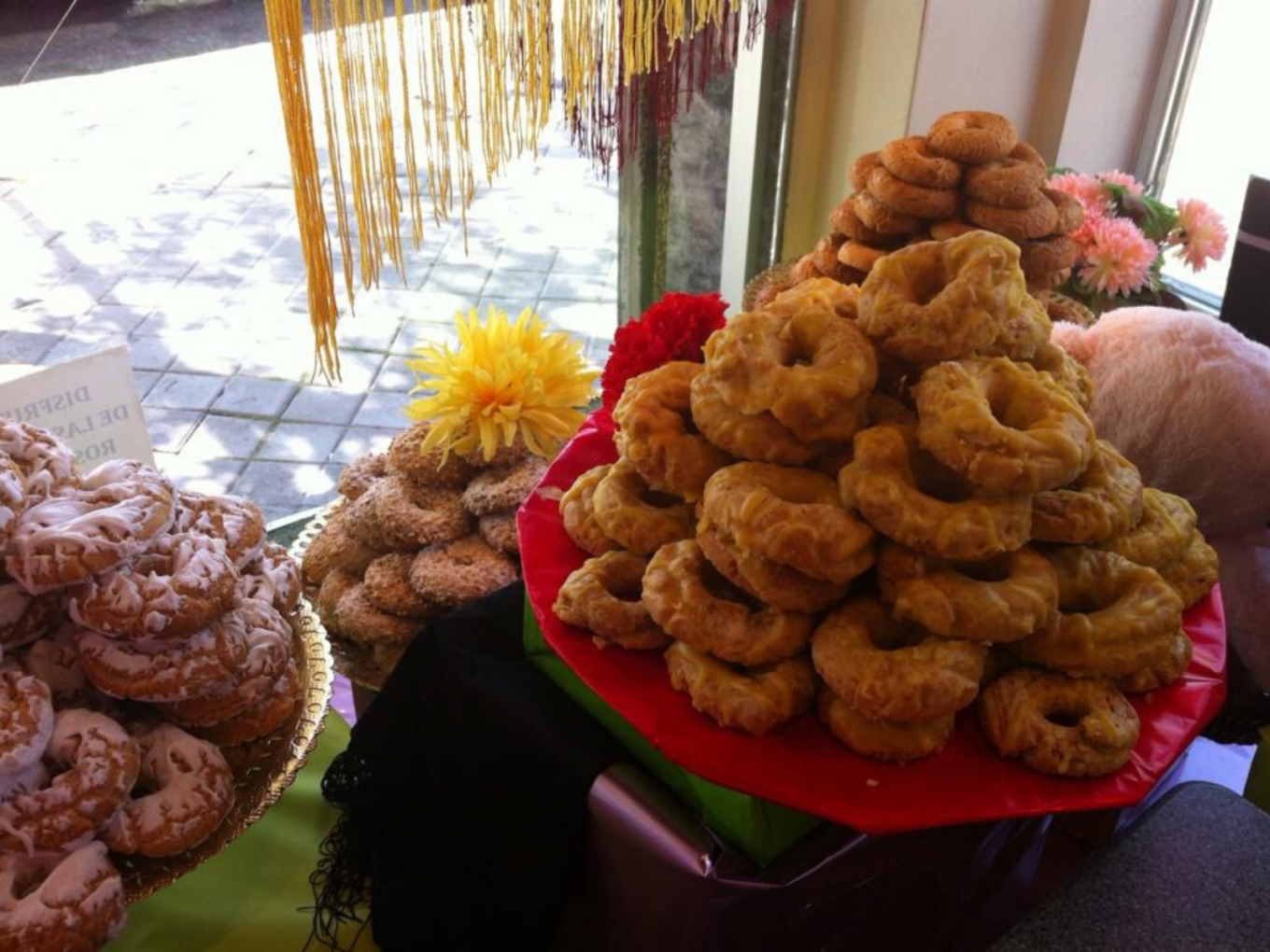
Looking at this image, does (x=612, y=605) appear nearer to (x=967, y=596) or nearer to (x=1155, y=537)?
(x=967, y=596)

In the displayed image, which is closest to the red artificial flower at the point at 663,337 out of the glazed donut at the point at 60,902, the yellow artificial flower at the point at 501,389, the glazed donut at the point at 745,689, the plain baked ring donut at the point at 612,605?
the yellow artificial flower at the point at 501,389

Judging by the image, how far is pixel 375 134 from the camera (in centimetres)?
94

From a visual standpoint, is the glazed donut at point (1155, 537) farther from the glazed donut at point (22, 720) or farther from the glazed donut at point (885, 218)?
the glazed donut at point (22, 720)

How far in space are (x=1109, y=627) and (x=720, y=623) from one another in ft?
0.91

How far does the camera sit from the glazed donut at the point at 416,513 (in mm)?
1245

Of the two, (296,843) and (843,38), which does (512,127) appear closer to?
(296,843)

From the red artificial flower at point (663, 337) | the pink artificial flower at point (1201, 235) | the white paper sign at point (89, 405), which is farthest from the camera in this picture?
the pink artificial flower at point (1201, 235)

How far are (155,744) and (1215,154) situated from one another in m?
2.17

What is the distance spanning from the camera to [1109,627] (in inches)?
29.9

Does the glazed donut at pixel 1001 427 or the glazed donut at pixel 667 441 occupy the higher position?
the glazed donut at pixel 1001 427

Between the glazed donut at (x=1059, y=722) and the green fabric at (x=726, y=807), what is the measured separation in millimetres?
159

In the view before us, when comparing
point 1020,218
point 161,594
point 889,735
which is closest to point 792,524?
point 889,735

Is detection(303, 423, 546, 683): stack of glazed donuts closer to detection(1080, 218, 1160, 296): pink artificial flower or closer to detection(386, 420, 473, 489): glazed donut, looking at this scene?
detection(386, 420, 473, 489): glazed donut

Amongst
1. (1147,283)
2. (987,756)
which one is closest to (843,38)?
(1147,283)
